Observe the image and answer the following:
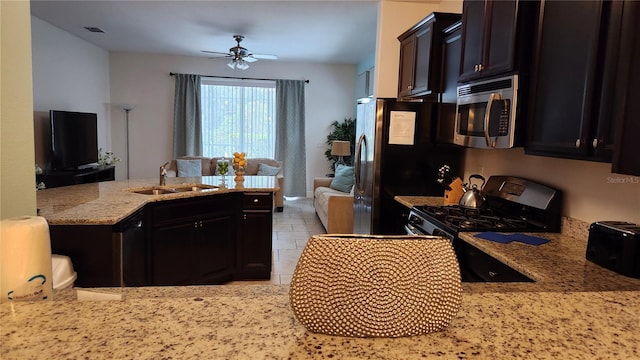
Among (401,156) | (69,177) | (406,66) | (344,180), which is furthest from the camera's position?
(344,180)

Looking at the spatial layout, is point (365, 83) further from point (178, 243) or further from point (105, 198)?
point (105, 198)

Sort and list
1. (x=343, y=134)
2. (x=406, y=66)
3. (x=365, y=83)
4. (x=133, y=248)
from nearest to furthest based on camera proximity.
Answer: (x=133, y=248) → (x=406, y=66) → (x=365, y=83) → (x=343, y=134)

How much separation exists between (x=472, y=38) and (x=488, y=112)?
584 mm

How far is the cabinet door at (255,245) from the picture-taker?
144 inches

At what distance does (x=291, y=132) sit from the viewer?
805 centimetres

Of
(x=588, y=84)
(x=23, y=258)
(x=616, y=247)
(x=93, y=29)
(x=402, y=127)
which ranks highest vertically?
(x=93, y=29)

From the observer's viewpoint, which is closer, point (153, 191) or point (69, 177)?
point (153, 191)

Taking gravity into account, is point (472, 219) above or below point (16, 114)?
below

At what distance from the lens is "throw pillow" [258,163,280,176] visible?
7.00 m

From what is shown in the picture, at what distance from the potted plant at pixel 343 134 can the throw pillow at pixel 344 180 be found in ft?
4.78

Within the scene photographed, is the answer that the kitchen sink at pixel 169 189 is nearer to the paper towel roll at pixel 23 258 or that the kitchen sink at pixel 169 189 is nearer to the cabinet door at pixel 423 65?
the cabinet door at pixel 423 65

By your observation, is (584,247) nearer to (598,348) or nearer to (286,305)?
(598,348)

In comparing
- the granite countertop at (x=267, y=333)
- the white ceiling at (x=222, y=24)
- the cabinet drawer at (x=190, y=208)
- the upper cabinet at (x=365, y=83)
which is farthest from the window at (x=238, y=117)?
the granite countertop at (x=267, y=333)

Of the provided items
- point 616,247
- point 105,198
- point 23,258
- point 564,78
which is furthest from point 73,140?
point 616,247
